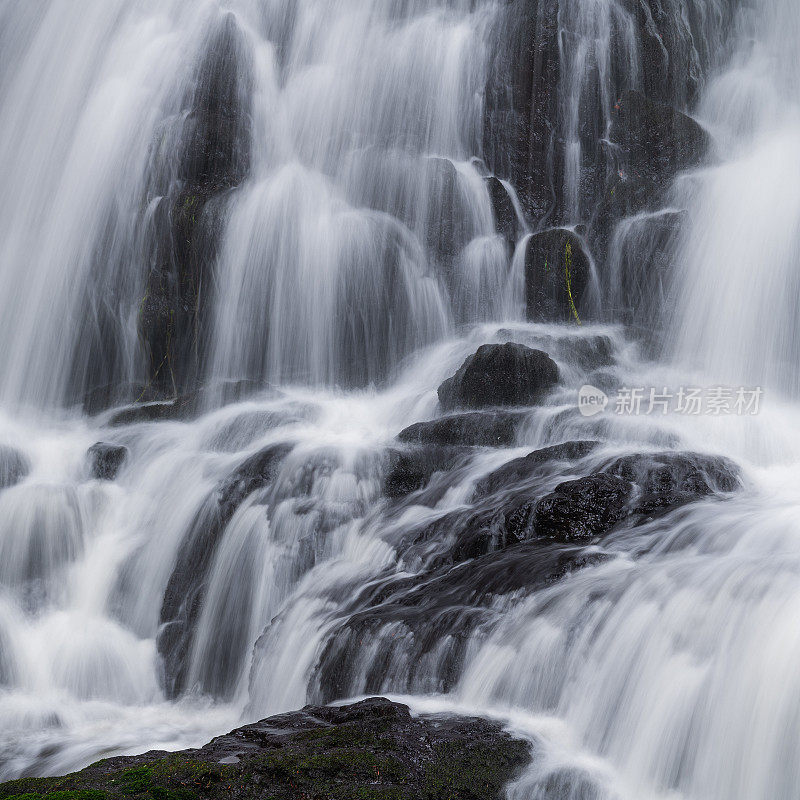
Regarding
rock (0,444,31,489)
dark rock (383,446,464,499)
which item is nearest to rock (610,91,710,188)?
dark rock (383,446,464,499)

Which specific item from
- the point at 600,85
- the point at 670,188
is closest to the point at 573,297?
the point at 670,188

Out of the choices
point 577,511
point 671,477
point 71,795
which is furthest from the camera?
point 671,477

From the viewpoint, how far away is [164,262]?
1847 centimetres

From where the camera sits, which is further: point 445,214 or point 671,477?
point 445,214

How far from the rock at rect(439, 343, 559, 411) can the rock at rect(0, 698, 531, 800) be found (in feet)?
25.2

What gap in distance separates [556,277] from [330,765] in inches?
528

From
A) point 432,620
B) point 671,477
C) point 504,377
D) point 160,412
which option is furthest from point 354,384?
point 432,620

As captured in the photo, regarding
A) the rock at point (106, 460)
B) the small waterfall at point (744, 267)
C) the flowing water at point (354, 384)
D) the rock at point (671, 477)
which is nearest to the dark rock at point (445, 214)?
the flowing water at point (354, 384)

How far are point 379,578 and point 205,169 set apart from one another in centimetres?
1286

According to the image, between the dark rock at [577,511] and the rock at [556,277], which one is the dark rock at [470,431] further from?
the rock at [556,277]

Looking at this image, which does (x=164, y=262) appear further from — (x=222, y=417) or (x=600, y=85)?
(x=600, y=85)

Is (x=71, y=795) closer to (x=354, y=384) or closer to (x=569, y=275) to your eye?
(x=354, y=384)

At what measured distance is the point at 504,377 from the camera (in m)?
13.6

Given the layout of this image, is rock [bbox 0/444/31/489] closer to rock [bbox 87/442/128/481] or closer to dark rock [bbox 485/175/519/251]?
rock [bbox 87/442/128/481]
